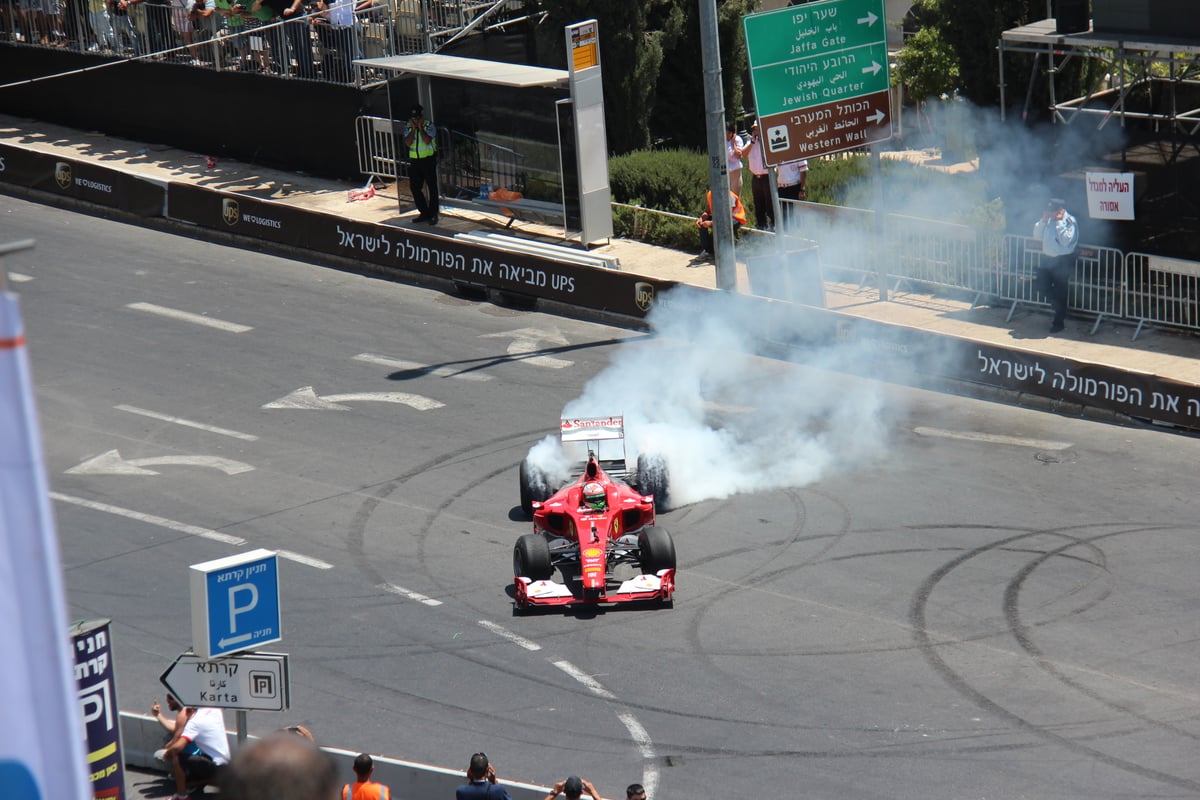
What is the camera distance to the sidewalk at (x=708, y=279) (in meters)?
18.8

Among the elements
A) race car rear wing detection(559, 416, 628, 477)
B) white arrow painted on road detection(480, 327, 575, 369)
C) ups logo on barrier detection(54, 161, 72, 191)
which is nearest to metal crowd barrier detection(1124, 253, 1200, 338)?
white arrow painted on road detection(480, 327, 575, 369)

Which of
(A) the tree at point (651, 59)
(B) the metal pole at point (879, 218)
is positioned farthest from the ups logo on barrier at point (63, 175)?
(B) the metal pole at point (879, 218)

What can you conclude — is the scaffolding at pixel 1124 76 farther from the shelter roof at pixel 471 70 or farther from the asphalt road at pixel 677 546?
the shelter roof at pixel 471 70

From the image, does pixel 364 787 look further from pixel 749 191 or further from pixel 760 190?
pixel 749 191

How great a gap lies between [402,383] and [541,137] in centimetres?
673

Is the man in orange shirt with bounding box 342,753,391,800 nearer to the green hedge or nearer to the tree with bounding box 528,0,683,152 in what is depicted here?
the green hedge

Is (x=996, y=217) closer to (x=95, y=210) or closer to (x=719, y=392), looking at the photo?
Answer: (x=719, y=392)

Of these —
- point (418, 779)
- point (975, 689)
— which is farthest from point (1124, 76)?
point (418, 779)

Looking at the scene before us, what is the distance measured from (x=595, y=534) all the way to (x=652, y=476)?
5.71 ft

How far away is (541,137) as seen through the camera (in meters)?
25.1

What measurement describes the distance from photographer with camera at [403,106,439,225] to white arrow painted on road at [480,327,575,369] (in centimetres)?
488

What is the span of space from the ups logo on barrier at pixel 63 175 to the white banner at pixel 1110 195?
1740 cm

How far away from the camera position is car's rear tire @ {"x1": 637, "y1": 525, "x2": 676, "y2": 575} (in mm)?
14227

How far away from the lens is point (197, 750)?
11.4 meters
